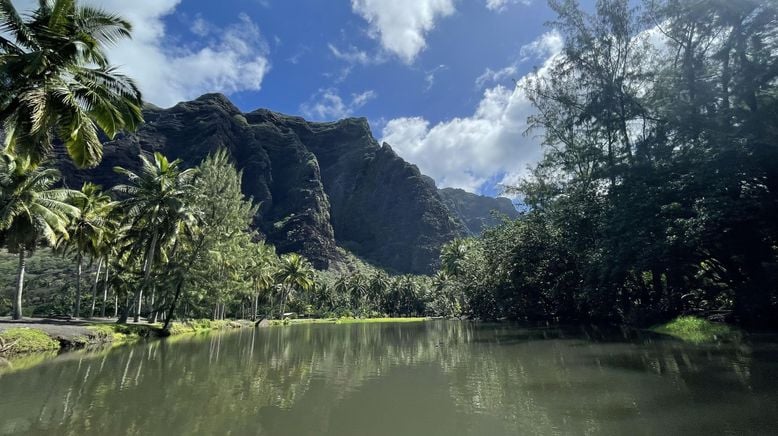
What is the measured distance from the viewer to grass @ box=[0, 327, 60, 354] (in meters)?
19.2

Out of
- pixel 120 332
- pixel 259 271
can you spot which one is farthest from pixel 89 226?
pixel 259 271

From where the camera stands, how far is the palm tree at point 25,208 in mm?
27328

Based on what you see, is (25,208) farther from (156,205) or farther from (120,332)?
(120,332)

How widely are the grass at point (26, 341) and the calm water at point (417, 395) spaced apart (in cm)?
240

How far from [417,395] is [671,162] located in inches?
943

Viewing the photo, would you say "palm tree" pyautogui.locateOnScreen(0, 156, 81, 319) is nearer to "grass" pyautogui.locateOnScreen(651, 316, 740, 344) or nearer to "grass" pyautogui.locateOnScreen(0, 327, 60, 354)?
"grass" pyautogui.locateOnScreen(0, 327, 60, 354)

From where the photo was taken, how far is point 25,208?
1079 inches

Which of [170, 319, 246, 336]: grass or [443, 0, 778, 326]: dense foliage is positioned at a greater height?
[443, 0, 778, 326]: dense foliage

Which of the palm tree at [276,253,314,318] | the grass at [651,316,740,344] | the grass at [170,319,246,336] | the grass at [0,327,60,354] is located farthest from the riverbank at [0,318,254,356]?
the palm tree at [276,253,314,318]

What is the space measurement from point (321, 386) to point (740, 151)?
22982 mm

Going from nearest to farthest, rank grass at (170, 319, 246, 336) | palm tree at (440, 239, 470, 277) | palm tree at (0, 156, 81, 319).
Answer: palm tree at (0, 156, 81, 319)
grass at (170, 319, 246, 336)
palm tree at (440, 239, 470, 277)

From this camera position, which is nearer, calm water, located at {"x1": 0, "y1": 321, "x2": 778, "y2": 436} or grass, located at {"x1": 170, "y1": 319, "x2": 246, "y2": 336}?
calm water, located at {"x1": 0, "y1": 321, "x2": 778, "y2": 436}

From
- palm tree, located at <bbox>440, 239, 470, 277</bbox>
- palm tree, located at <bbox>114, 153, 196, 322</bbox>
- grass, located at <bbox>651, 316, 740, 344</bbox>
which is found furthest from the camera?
palm tree, located at <bbox>440, 239, 470, 277</bbox>

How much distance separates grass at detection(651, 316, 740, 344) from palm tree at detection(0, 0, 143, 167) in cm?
2652
